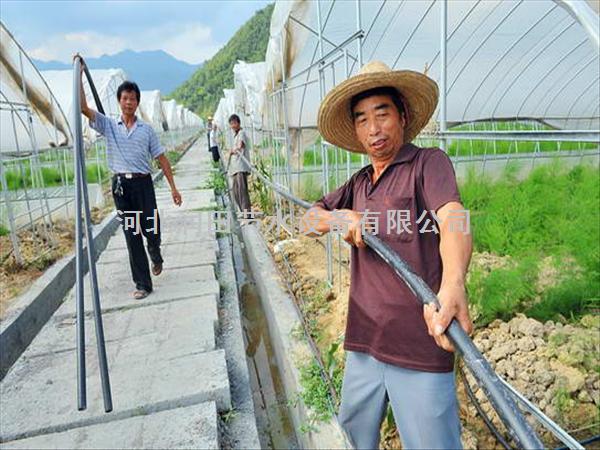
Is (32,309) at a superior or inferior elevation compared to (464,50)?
inferior

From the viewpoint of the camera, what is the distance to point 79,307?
1.67m

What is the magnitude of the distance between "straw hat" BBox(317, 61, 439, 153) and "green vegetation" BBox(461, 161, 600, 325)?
1.80 metres

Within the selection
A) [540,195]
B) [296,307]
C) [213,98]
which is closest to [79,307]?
[296,307]

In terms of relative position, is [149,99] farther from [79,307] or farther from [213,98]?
[213,98]

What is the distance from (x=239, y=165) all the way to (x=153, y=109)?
54.4 feet

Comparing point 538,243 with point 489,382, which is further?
point 538,243

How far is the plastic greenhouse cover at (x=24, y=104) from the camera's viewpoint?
5.08 m

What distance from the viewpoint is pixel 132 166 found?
3.51 metres

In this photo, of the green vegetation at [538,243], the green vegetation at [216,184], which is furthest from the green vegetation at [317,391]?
the green vegetation at [216,184]

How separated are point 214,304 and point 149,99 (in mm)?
20812

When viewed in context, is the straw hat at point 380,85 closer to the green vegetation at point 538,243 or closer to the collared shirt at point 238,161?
the green vegetation at point 538,243

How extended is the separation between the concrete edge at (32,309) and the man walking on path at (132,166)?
36.6 inches

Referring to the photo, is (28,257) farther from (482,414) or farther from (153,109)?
(153,109)

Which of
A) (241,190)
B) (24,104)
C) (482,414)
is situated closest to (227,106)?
(241,190)
